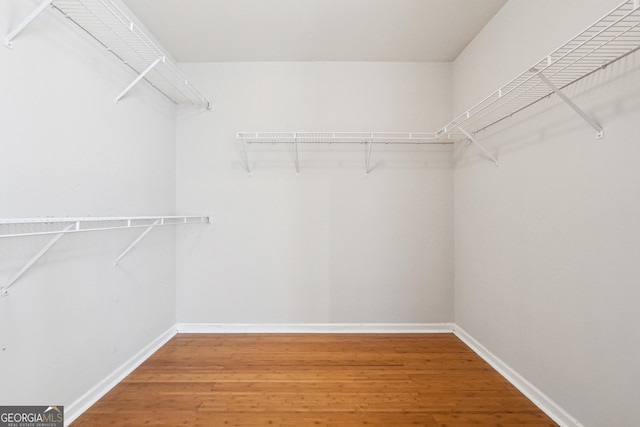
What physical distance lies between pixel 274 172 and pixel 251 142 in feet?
1.21

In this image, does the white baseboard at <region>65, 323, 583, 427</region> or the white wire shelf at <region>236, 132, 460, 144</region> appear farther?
the white wire shelf at <region>236, 132, 460, 144</region>

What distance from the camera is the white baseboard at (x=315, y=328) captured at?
2.63 metres

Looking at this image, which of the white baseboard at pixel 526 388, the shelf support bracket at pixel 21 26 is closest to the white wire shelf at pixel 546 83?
the shelf support bracket at pixel 21 26

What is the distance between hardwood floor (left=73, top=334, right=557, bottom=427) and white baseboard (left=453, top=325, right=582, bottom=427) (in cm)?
4

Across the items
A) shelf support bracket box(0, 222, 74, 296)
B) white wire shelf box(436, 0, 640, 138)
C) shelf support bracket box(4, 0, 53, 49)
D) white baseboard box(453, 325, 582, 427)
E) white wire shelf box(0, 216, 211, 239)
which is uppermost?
shelf support bracket box(4, 0, 53, 49)

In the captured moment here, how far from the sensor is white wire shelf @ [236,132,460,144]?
2.50 metres

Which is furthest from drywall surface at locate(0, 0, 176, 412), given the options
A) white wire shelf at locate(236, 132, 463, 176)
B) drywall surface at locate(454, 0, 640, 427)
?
drywall surface at locate(454, 0, 640, 427)

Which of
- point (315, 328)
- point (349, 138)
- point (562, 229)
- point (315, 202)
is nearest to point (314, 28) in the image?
point (349, 138)

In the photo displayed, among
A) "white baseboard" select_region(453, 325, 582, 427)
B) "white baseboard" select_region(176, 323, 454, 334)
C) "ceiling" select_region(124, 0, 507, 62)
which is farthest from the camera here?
"white baseboard" select_region(176, 323, 454, 334)

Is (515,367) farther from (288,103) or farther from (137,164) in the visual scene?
(137,164)

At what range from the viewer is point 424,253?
8.73ft

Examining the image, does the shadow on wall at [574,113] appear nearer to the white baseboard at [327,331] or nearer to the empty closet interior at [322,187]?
the empty closet interior at [322,187]

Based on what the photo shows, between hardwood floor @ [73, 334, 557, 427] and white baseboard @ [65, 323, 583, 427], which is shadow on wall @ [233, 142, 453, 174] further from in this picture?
hardwood floor @ [73, 334, 557, 427]

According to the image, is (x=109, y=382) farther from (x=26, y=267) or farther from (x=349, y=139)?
(x=349, y=139)
